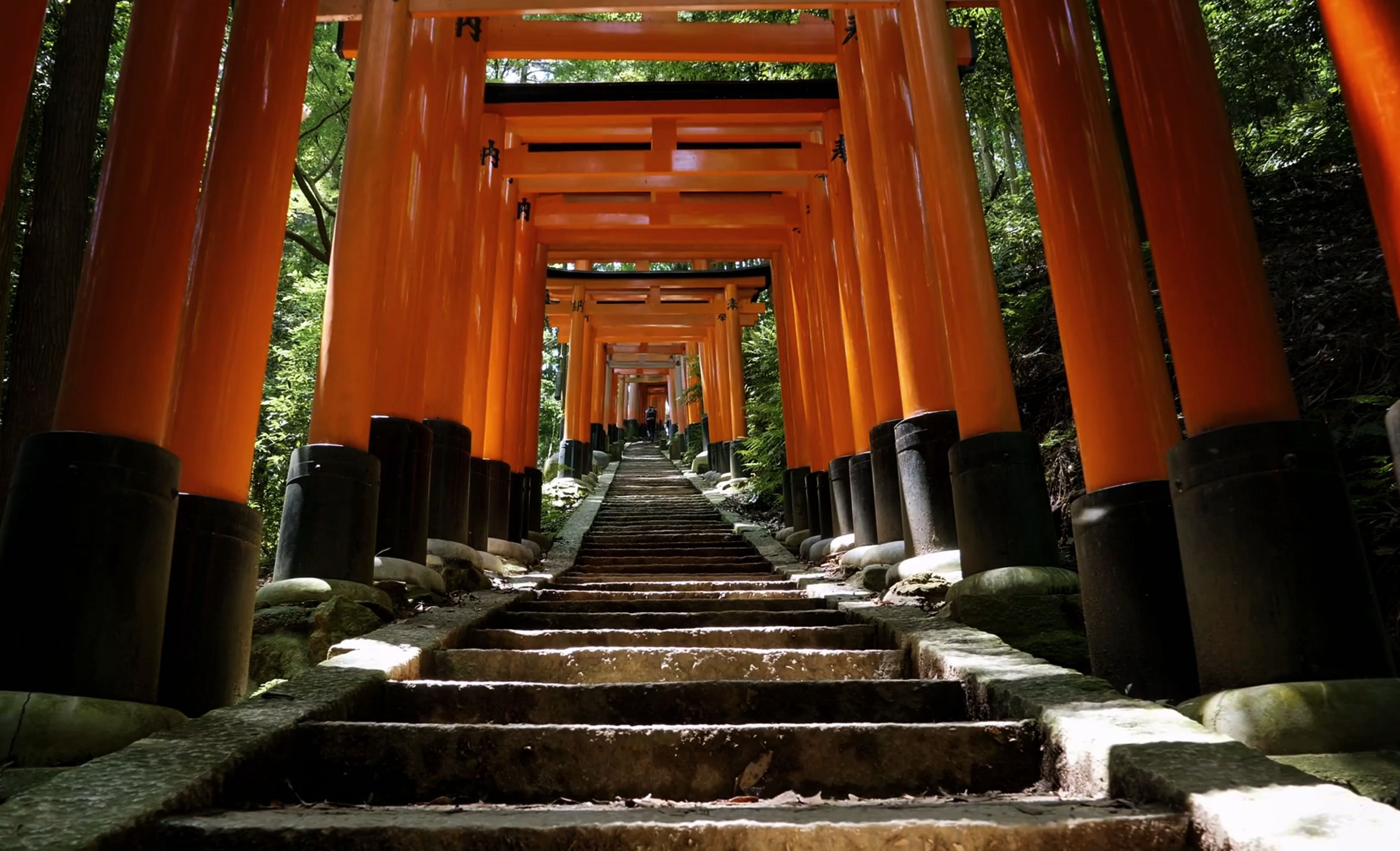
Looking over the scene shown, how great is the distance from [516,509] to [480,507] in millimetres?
1634

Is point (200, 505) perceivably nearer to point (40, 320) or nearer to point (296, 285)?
point (40, 320)

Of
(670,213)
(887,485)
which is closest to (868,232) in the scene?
(887,485)

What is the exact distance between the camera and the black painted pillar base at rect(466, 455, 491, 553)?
26.7 ft

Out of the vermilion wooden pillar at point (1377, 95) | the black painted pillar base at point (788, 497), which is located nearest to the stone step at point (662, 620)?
the vermilion wooden pillar at point (1377, 95)

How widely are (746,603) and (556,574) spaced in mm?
3021

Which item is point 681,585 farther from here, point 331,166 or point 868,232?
point 331,166

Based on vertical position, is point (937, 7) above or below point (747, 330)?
below

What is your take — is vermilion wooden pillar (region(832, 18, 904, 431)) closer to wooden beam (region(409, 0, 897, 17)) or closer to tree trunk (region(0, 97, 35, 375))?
wooden beam (region(409, 0, 897, 17))

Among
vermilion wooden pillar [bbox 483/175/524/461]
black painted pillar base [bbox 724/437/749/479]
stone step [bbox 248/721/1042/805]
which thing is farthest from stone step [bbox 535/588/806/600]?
black painted pillar base [bbox 724/437/749/479]

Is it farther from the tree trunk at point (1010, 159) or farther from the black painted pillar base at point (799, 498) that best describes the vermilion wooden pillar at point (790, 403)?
the tree trunk at point (1010, 159)

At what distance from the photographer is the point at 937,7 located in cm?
621

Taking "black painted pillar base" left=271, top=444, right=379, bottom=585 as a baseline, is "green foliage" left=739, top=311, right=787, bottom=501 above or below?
above

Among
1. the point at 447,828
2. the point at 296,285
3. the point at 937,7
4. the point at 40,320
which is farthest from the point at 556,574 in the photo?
the point at 296,285

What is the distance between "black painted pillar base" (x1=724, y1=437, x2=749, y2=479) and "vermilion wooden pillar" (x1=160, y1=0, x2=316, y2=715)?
45.1 feet
